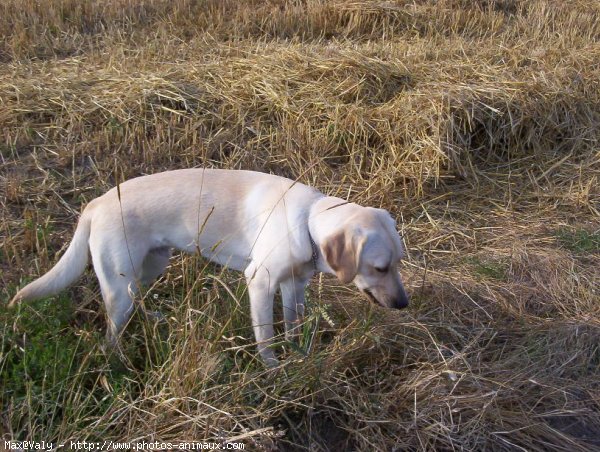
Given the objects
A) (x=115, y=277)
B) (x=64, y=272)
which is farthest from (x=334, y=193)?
(x=64, y=272)

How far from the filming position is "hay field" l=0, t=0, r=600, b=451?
9.91 feet

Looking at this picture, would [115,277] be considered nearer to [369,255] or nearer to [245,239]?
[245,239]

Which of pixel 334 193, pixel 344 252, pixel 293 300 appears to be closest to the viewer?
pixel 344 252

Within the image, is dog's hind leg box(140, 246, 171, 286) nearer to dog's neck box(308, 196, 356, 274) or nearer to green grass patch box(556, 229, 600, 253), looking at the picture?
dog's neck box(308, 196, 356, 274)

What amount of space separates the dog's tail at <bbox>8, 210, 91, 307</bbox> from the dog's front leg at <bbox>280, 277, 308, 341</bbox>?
967mm

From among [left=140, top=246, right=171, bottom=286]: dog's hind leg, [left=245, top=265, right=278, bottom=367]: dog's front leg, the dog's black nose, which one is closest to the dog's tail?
[left=140, top=246, right=171, bottom=286]: dog's hind leg

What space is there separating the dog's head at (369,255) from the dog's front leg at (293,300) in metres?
0.35

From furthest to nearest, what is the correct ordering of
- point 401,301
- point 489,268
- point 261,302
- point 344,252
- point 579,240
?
point 579,240 → point 489,268 → point 261,302 → point 401,301 → point 344,252

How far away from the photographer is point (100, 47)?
279 inches

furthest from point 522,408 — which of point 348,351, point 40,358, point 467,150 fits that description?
point 467,150

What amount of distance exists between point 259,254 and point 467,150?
2672 mm

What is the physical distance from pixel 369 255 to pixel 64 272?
4.66 feet

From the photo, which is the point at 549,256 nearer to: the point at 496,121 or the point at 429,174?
the point at 429,174

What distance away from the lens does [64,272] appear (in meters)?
3.36
